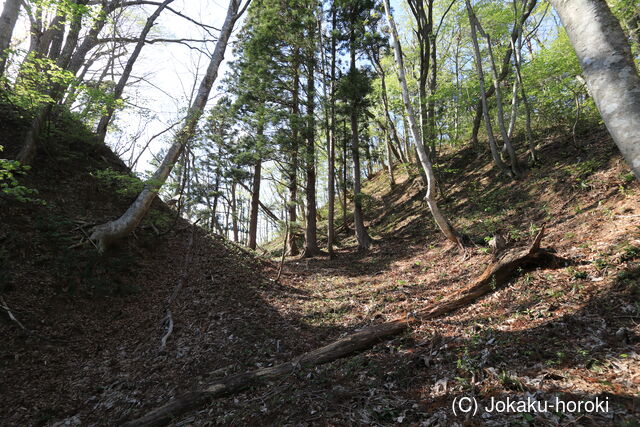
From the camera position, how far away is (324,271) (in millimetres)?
11023

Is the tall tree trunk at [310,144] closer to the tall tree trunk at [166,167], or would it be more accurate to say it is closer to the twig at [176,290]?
the tall tree trunk at [166,167]

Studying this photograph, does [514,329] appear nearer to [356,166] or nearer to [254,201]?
[356,166]

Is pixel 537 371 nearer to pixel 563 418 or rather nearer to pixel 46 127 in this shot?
pixel 563 418

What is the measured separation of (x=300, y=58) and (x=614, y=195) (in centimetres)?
1221

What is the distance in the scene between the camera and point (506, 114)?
1620cm

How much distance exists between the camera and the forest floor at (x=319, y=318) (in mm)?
2945

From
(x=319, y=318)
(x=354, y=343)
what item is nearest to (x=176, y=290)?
(x=319, y=318)

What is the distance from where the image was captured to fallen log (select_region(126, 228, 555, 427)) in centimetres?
353

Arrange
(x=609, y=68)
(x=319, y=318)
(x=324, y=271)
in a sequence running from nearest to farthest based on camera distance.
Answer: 1. (x=609, y=68)
2. (x=319, y=318)
3. (x=324, y=271)

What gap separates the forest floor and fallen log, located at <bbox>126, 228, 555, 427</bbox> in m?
0.13

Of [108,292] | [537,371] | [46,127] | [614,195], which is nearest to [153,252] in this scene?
[108,292]

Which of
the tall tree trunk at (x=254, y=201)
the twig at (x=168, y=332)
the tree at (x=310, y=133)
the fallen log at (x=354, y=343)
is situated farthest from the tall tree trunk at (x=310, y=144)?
the fallen log at (x=354, y=343)

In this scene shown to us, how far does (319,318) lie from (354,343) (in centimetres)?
196

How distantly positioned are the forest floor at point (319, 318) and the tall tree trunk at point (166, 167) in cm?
45
